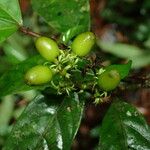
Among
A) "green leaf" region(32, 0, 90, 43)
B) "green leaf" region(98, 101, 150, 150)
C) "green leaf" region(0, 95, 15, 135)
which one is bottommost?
"green leaf" region(0, 95, 15, 135)

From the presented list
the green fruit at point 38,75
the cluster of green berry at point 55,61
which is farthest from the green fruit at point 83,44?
the green fruit at point 38,75

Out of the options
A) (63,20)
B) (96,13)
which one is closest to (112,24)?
(96,13)

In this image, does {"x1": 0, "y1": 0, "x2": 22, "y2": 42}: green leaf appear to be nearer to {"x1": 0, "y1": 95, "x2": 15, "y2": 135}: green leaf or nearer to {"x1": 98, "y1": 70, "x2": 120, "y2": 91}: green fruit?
{"x1": 98, "y1": 70, "x2": 120, "y2": 91}: green fruit

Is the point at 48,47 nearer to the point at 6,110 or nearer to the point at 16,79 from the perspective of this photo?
the point at 16,79

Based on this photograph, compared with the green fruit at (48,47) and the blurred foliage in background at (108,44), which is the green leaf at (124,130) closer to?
the green fruit at (48,47)

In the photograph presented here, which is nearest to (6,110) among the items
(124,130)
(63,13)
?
(63,13)

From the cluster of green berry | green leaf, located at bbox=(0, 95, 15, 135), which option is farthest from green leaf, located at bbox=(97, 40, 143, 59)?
the cluster of green berry
